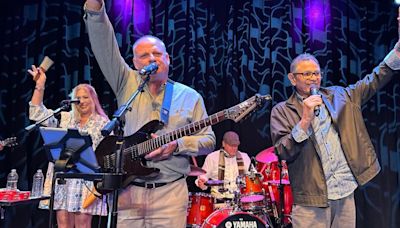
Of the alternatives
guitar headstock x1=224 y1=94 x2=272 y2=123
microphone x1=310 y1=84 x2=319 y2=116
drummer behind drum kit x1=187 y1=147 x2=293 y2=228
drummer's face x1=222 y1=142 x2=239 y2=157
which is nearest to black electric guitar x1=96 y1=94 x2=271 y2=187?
guitar headstock x1=224 y1=94 x2=272 y2=123

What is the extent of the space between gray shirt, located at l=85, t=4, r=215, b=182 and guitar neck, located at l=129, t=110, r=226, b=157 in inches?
1.5

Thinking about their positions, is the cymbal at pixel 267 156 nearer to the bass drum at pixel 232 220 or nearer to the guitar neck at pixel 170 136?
the bass drum at pixel 232 220

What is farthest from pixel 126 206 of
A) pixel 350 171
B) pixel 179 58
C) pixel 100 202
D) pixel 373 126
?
pixel 373 126

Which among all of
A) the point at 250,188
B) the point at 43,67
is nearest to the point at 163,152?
the point at 43,67

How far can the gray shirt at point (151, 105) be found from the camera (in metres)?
2.24

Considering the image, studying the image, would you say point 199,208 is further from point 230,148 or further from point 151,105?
point 151,105

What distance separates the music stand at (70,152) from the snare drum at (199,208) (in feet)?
8.00

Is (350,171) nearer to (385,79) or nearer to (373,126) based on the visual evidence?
(385,79)

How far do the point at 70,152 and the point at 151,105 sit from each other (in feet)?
1.72

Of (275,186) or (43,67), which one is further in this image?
(275,186)

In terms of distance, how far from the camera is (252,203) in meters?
4.09

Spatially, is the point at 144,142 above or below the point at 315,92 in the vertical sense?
below

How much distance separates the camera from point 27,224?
16.8 ft

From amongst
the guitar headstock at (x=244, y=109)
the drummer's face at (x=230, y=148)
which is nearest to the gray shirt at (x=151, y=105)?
the guitar headstock at (x=244, y=109)
